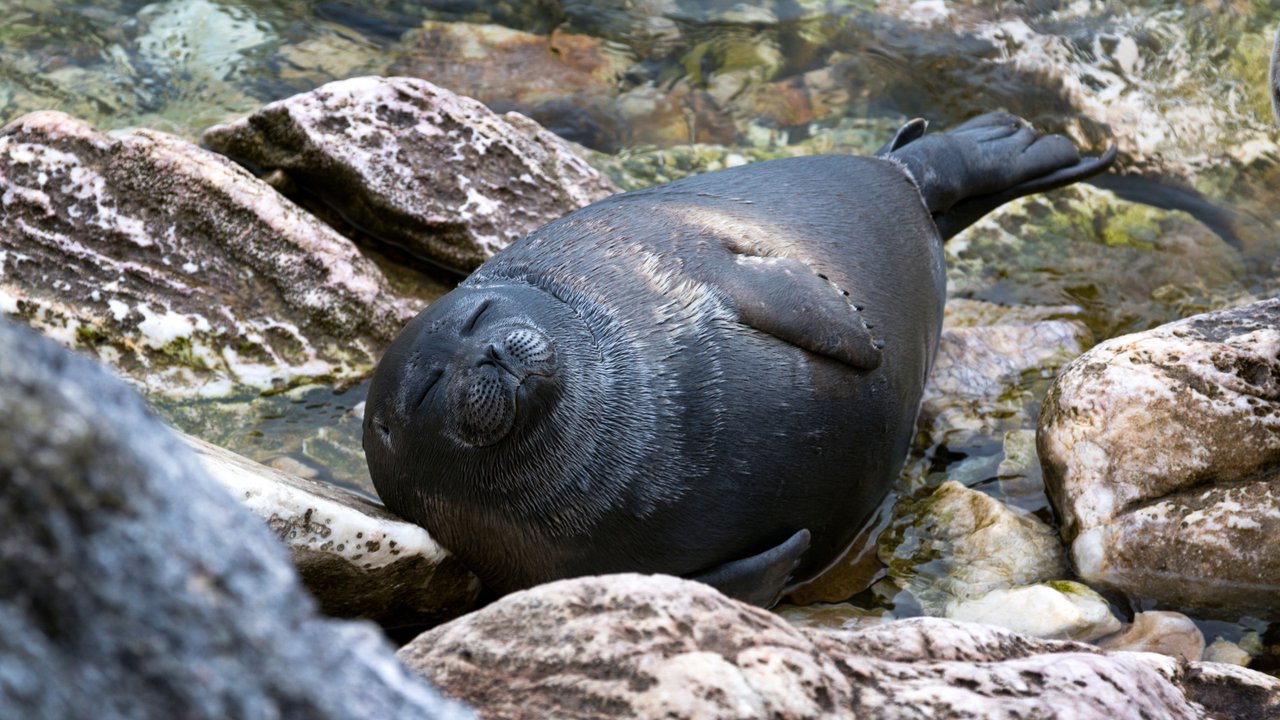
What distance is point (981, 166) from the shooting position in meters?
5.14

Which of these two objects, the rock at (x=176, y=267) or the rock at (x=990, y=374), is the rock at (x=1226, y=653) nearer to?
the rock at (x=990, y=374)

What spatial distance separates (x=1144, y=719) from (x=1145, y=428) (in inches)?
76.3

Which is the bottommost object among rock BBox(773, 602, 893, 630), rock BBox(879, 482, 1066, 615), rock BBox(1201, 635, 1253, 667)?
rock BBox(773, 602, 893, 630)

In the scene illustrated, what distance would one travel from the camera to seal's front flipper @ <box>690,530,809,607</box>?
3592mm

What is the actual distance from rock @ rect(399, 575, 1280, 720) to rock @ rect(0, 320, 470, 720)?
2.69ft

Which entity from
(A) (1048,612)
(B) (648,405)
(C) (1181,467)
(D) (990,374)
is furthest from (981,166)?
(B) (648,405)

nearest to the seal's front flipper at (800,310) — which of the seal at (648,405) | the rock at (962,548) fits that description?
the seal at (648,405)

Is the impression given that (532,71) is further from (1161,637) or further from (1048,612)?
(1161,637)

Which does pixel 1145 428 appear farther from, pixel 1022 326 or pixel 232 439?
pixel 232 439

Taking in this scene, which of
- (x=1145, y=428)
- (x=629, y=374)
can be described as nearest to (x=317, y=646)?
(x=629, y=374)

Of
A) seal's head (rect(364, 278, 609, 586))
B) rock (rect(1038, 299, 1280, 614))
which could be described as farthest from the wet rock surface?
seal's head (rect(364, 278, 609, 586))

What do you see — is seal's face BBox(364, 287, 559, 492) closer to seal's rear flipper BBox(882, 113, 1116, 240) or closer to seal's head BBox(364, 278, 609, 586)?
seal's head BBox(364, 278, 609, 586)

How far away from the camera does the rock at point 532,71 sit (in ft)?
23.7

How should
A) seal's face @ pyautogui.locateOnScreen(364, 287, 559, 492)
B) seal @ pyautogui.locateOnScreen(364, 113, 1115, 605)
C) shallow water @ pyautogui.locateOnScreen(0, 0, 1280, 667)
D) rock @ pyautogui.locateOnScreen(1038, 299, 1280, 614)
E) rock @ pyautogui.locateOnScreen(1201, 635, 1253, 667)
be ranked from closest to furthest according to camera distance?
seal's face @ pyautogui.locateOnScreen(364, 287, 559, 492) < seal @ pyautogui.locateOnScreen(364, 113, 1115, 605) < rock @ pyautogui.locateOnScreen(1201, 635, 1253, 667) < rock @ pyautogui.locateOnScreen(1038, 299, 1280, 614) < shallow water @ pyautogui.locateOnScreen(0, 0, 1280, 667)
